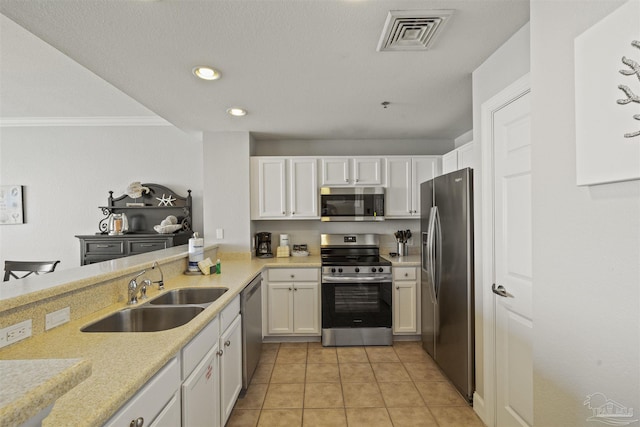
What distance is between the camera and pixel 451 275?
2412 millimetres

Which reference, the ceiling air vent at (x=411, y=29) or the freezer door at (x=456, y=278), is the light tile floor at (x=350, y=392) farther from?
the ceiling air vent at (x=411, y=29)

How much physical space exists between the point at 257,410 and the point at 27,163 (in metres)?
4.59

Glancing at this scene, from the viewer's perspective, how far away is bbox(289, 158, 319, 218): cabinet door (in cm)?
371

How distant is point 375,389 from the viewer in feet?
8.25

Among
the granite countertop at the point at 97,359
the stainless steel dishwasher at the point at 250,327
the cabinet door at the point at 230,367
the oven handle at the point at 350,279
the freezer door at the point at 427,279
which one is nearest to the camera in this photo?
the granite countertop at the point at 97,359

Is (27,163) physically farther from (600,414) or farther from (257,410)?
(600,414)

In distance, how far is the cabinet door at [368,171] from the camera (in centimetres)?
373

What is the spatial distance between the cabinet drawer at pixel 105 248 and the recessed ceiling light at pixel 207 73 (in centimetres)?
252

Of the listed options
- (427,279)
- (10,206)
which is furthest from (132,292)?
(10,206)

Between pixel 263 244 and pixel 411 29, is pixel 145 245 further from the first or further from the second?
pixel 411 29

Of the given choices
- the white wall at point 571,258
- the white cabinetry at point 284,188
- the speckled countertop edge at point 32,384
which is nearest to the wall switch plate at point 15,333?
the speckled countertop edge at point 32,384

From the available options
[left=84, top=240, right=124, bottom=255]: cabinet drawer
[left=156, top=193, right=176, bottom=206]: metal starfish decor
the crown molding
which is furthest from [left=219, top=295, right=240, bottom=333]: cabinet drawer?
the crown molding

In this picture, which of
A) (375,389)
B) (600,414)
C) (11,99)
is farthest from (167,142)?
(600,414)

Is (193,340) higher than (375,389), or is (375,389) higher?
(193,340)
